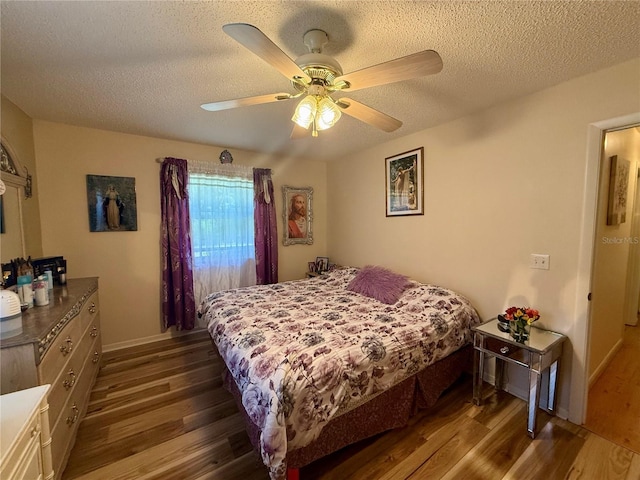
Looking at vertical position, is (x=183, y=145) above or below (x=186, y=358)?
above

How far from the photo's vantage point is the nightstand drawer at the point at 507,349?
1.80 meters

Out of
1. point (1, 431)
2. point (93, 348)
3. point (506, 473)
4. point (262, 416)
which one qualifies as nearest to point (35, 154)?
point (93, 348)

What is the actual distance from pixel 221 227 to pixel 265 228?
560mm

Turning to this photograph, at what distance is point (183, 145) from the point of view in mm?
3094

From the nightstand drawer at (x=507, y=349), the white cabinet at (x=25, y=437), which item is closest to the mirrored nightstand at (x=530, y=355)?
the nightstand drawer at (x=507, y=349)

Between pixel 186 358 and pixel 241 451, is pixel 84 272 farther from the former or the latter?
pixel 241 451

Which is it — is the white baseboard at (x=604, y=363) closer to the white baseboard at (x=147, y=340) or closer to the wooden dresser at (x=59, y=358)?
the wooden dresser at (x=59, y=358)

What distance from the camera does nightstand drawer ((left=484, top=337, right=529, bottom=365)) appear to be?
1.80m

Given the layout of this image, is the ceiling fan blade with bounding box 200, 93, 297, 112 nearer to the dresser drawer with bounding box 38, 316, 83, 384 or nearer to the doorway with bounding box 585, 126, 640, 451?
the dresser drawer with bounding box 38, 316, 83, 384

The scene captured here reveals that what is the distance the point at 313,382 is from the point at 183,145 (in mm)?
2961

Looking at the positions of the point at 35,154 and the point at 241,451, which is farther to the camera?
the point at 35,154

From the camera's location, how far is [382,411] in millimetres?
1681

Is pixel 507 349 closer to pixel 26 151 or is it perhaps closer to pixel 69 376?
pixel 69 376

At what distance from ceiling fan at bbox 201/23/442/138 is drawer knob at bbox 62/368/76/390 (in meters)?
1.79
